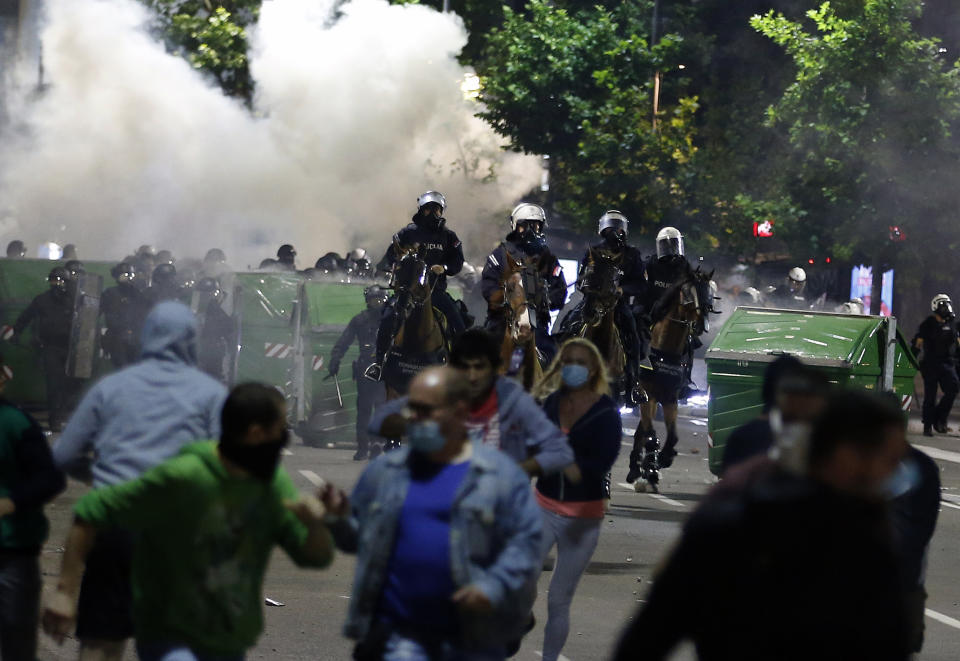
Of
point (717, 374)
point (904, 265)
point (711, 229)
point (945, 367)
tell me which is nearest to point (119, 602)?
point (717, 374)

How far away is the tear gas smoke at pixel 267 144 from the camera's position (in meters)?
47.4

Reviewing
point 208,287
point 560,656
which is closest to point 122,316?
point 208,287

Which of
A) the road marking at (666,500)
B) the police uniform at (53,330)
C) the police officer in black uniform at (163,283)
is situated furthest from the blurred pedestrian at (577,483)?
the police officer in black uniform at (163,283)

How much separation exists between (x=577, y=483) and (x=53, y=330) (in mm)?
13849

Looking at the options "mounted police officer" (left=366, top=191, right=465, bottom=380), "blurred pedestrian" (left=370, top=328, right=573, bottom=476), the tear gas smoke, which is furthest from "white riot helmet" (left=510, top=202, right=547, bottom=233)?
the tear gas smoke

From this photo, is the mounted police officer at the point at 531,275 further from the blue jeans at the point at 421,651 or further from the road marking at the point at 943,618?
the blue jeans at the point at 421,651

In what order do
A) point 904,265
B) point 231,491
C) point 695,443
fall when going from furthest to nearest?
point 904,265
point 695,443
point 231,491

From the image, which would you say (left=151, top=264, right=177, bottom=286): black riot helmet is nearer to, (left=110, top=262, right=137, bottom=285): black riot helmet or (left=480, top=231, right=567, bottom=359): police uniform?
(left=110, top=262, right=137, bottom=285): black riot helmet

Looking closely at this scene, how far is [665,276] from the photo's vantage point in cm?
1752

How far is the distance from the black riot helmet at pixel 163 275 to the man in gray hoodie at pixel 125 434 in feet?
52.3

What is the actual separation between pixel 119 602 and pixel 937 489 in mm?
3121

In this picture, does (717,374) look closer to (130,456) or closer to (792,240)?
(130,456)

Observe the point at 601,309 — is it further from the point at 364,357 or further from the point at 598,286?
the point at 364,357

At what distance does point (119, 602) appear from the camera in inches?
236
